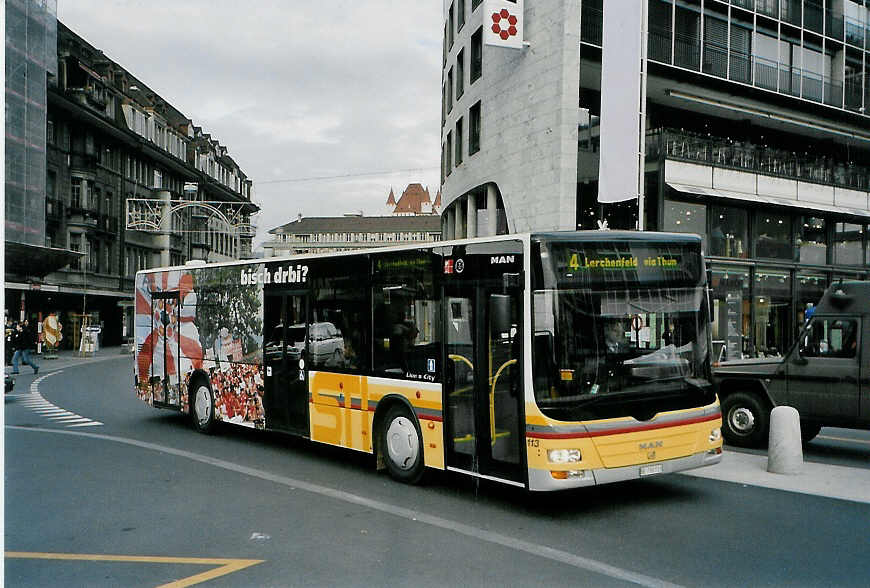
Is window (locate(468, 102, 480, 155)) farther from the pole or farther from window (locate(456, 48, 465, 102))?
the pole

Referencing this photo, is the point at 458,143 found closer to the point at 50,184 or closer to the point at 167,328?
the point at 167,328

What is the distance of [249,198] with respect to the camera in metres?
99.0

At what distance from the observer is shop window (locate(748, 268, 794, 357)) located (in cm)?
2900

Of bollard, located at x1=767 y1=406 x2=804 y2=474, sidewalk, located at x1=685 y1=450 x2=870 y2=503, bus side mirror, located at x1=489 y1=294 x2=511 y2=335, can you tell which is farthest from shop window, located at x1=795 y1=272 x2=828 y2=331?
bus side mirror, located at x1=489 y1=294 x2=511 y2=335

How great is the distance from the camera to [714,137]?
27891 millimetres

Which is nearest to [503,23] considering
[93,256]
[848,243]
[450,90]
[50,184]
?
[450,90]

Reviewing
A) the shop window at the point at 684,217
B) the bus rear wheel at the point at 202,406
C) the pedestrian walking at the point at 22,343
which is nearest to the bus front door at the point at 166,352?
the bus rear wheel at the point at 202,406

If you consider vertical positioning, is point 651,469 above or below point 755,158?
below

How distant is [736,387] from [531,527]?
591 centimetres

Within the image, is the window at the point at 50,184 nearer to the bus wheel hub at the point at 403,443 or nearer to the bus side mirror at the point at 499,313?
the bus wheel hub at the point at 403,443

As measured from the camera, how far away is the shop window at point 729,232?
27828 mm

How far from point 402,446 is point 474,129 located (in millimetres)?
22275

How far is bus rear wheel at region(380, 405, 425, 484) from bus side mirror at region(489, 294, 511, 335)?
1.79 m

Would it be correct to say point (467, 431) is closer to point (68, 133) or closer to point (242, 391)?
point (242, 391)
